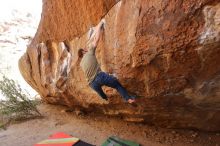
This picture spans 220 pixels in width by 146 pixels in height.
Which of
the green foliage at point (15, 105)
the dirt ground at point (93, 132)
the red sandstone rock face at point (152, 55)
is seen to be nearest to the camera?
the red sandstone rock face at point (152, 55)

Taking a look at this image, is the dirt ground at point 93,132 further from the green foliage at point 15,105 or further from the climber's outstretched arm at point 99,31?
the climber's outstretched arm at point 99,31

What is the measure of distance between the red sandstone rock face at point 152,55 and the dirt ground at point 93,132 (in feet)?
0.79

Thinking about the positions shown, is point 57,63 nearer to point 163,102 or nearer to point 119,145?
point 119,145

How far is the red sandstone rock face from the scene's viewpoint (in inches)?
156

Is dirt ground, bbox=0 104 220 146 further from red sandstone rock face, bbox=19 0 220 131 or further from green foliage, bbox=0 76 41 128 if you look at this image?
green foliage, bbox=0 76 41 128

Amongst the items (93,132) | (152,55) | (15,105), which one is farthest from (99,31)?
(15,105)

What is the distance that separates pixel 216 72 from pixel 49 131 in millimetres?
5052

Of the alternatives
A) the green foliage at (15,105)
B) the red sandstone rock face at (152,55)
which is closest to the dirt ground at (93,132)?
the red sandstone rock face at (152,55)

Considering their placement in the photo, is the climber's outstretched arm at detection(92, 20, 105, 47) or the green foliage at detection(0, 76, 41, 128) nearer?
the climber's outstretched arm at detection(92, 20, 105, 47)

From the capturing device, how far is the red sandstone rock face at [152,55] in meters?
3.96

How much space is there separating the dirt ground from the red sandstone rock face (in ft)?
0.79

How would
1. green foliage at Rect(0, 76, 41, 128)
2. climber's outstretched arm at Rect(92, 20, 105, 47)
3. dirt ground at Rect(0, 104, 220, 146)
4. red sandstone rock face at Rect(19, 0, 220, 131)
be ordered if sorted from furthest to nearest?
green foliage at Rect(0, 76, 41, 128) → dirt ground at Rect(0, 104, 220, 146) → climber's outstretched arm at Rect(92, 20, 105, 47) → red sandstone rock face at Rect(19, 0, 220, 131)

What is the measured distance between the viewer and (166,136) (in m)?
6.29

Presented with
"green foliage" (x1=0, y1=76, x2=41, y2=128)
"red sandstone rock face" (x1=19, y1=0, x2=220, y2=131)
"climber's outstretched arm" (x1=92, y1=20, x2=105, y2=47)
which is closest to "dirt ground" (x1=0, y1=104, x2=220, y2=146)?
"red sandstone rock face" (x1=19, y1=0, x2=220, y2=131)
